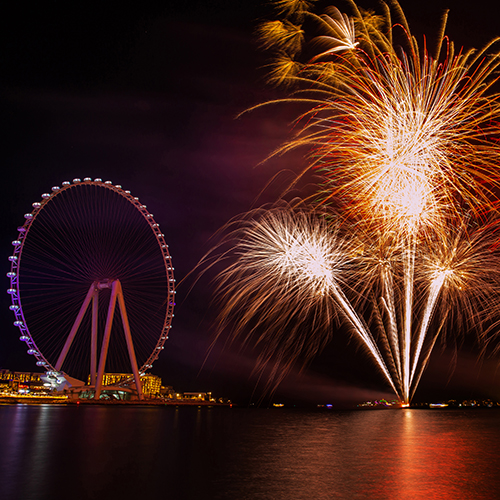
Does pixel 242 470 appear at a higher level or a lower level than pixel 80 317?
lower

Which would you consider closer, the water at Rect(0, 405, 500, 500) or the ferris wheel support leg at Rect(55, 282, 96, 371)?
the water at Rect(0, 405, 500, 500)

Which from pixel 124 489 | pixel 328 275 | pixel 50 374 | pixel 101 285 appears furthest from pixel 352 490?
pixel 50 374

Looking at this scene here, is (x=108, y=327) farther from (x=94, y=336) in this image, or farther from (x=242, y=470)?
(x=242, y=470)

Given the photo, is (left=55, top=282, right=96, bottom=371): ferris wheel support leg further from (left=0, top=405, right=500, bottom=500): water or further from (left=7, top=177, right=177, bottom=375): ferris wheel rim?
(left=0, top=405, right=500, bottom=500): water

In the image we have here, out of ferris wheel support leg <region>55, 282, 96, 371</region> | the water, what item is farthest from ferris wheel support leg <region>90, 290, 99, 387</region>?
the water

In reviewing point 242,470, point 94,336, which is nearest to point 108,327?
point 94,336

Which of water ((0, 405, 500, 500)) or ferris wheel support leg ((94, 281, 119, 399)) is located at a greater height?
ferris wheel support leg ((94, 281, 119, 399))

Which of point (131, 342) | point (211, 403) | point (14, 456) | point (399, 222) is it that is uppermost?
point (399, 222)

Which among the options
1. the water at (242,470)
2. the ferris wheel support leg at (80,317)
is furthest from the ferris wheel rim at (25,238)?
the water at (242,470)

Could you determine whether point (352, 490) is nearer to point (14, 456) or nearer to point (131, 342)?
point (14, 456)

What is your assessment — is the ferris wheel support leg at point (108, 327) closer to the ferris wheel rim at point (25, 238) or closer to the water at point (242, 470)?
the ferris wheel rim at point (25, 238)

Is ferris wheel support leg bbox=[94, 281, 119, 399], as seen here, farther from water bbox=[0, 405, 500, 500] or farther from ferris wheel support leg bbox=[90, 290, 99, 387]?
water bbox=[0, 405, 500, 500]
